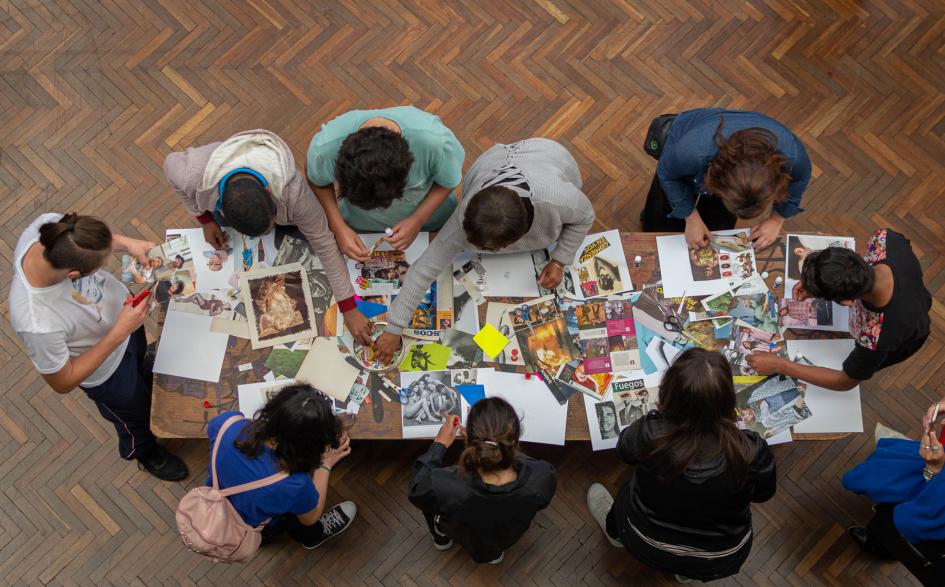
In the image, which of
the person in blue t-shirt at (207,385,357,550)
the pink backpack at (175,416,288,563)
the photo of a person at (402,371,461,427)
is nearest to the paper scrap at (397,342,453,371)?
the photo of a person at (402,371,461,427)

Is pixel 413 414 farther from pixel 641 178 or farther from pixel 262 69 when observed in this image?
pixel 262 69

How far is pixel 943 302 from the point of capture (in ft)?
12.5

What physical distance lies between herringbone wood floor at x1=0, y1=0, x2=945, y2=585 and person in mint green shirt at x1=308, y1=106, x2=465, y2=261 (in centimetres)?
124

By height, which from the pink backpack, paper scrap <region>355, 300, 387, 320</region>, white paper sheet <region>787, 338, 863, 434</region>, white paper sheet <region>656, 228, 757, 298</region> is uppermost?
white paper sheet <region>656, 228, 757, 298</region>

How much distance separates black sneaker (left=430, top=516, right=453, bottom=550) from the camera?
3.27 m

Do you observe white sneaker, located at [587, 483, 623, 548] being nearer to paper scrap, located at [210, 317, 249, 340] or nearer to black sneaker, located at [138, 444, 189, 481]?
paper scrap, located at [210, 317, 249, 340]

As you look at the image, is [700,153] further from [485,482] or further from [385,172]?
[485,482]

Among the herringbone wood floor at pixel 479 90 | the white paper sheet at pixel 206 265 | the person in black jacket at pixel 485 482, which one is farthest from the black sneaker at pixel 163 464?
the person in black jacket at pixel 485 482

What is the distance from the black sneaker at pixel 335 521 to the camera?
3.38 meters

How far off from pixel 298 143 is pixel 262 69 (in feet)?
1.76

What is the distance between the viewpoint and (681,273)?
2904mm

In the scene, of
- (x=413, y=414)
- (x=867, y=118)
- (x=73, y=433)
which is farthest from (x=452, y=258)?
(x=867, y=118)

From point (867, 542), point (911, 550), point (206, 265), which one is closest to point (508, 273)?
point (206, 265)

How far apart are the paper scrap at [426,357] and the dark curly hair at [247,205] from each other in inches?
31.4
